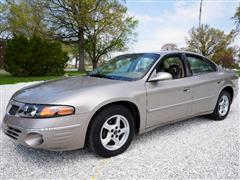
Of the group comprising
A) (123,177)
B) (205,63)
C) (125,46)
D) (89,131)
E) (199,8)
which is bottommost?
(123,177)

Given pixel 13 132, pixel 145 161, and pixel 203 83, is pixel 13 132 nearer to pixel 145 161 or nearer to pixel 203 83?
pixel 145 161

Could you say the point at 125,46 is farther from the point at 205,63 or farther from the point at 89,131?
the point at 89,131

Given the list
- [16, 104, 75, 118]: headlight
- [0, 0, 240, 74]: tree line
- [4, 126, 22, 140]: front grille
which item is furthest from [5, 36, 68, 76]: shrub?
[16, 104, 75, 118]: headlight

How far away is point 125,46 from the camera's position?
28.5 m

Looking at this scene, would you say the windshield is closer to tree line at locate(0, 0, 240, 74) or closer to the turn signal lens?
the turn signal lens

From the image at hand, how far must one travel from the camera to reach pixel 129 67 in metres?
3.61

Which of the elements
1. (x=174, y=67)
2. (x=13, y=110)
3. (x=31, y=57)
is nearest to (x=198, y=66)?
(x=174, y=67)

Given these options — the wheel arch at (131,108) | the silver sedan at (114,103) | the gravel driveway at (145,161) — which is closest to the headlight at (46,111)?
the silver sedan at (114,103)

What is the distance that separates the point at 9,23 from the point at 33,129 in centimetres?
3278

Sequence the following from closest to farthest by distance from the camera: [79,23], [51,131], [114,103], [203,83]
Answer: [51,131] < [114,103] < [203,83] < [79,23]

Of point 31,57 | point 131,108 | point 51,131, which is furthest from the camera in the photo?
point 31,57

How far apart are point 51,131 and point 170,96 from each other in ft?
6.12

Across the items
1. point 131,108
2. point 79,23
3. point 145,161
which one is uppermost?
point 79,23

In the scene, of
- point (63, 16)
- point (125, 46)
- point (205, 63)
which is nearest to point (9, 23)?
point (63, 16)
